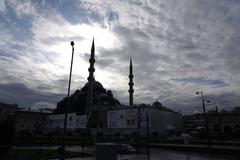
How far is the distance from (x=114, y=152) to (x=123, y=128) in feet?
217

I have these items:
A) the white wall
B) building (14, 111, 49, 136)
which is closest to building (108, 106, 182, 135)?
the white wall

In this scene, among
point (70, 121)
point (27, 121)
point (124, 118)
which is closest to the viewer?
point (124, 118)

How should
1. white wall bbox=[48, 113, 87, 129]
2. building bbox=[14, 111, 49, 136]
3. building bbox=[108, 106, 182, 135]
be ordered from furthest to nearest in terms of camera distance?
white wall bbox=[48, 113, 87, 129] → building bbox=[14, 111, 49, 136] → building bbox=[108, 106, 182, 135]

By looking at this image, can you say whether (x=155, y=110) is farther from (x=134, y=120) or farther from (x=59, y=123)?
(x=59, y=123)

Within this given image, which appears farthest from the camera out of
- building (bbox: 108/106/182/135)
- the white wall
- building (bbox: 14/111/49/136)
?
the white wall

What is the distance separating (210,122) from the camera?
295ft

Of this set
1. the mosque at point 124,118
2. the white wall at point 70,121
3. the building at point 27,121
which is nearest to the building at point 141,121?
the mosque at point 124,118

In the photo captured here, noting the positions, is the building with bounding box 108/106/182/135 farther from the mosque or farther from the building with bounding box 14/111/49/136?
the building with bounding box 14/111/49/136

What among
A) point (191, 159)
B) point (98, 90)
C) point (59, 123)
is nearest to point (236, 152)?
point (191, 159)

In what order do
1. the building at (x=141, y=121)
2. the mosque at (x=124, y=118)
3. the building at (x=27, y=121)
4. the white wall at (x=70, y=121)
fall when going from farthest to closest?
the white wall at (x=70, y=121) → the building at (x=27, y=121) → the mosque at (x=124, y=118) → the building at (x=141, y=121)

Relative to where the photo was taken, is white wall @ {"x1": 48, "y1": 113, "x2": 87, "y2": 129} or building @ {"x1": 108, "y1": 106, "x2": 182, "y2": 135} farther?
white wall @ {"x1": 48, "y1": 113, "x2": 87, "y2": 129}

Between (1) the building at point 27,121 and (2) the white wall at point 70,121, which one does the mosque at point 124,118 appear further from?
(1) the building at point 27,121

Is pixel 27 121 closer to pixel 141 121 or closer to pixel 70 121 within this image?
pixel 70 121

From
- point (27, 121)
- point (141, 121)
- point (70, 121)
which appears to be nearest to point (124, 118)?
point (141, 121)
